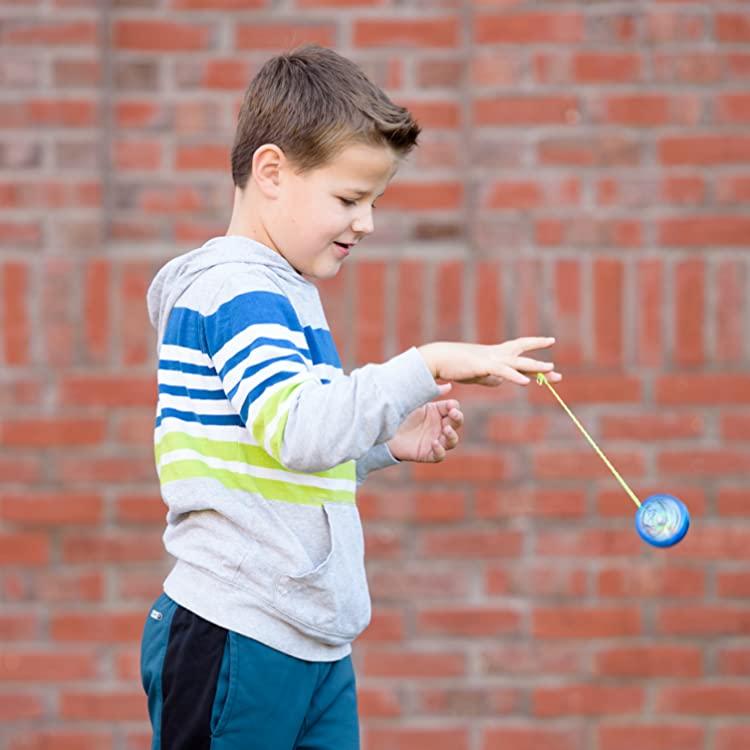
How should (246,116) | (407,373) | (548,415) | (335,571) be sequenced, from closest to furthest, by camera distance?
1. (407,373)
2. (335,571)
3. (246,116)
4. (548,415)

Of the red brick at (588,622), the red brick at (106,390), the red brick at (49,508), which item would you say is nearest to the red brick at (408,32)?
the red brick at (106,390)

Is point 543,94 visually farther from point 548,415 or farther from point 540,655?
point 540,655

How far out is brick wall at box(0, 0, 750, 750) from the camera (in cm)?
366

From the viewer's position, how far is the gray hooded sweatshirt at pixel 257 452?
2199mm

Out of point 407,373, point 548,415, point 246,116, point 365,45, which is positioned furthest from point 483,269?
point 407,373

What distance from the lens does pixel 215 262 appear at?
2.36 metres

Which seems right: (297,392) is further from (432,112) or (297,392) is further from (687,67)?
(687,67)

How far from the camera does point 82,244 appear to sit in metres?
3.69

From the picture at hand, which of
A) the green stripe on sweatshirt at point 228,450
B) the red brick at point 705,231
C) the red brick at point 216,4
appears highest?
the red brick at point 216,4

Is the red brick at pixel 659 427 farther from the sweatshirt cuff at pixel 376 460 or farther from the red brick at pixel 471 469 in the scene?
the sweatshirt cuff at pixel 376 460

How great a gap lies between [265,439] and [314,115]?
57 cm

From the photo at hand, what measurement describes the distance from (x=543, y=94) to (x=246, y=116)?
1.34 m

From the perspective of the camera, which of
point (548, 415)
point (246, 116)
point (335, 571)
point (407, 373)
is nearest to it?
point (407, 373)

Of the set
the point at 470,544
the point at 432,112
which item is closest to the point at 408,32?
the point at 432,112
